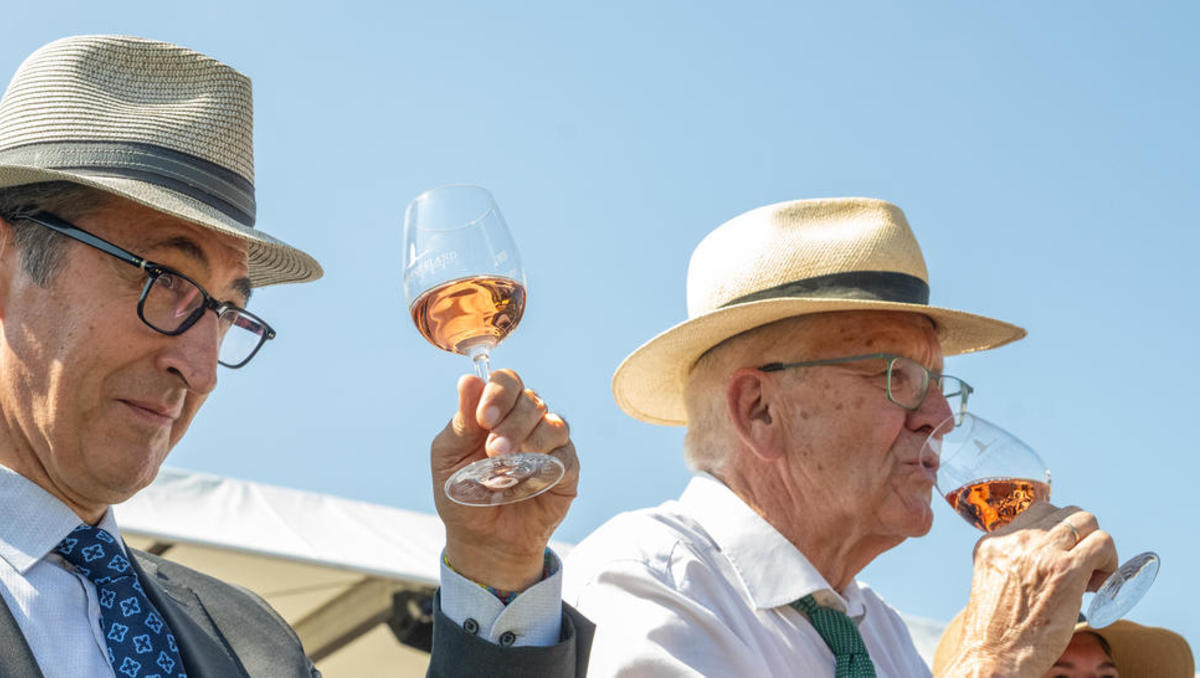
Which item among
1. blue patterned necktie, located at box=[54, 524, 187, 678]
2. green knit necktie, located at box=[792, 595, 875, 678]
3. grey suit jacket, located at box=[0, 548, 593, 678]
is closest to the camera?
blue patterned necktie, located at box=[54, 524, 187, 678]

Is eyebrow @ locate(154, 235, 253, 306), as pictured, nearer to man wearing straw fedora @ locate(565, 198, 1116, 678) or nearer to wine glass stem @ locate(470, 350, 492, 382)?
wine glass stem @ locate(470, 350, 492, 382)

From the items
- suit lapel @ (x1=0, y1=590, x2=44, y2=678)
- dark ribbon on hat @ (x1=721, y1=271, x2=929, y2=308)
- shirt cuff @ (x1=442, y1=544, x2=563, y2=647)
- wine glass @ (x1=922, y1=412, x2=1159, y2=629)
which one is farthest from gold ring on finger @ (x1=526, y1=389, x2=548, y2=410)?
dark ribbon on hat @ (x1=721, y1=271, x2=929, y2=308)

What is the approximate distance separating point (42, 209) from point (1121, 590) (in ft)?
8.66

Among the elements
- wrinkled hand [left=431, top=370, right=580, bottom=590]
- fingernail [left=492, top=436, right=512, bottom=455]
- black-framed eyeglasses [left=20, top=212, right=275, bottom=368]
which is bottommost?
wrinkled hand [left=431, top=370, right=580, bottom=590]

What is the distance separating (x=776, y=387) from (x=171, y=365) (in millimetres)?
1912

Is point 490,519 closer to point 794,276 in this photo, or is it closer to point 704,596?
point 704,596

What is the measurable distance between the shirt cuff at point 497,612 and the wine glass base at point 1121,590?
148cm

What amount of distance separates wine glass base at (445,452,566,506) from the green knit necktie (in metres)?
1.33

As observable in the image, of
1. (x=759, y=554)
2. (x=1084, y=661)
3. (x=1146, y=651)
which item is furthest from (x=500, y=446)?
(x=1146, y=651)

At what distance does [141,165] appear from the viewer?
2.74m

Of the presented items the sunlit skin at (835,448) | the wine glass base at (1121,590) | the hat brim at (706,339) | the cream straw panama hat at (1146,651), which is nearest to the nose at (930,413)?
the sunlit skin at (835,448)

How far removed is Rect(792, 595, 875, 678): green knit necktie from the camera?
349 centimetres

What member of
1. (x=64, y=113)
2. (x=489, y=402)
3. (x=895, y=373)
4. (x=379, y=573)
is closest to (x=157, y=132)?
(x=64, y=113)

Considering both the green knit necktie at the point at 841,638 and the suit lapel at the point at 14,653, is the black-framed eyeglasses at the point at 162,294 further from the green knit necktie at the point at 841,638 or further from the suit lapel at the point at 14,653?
the green knit necktie at the point at 841,638
